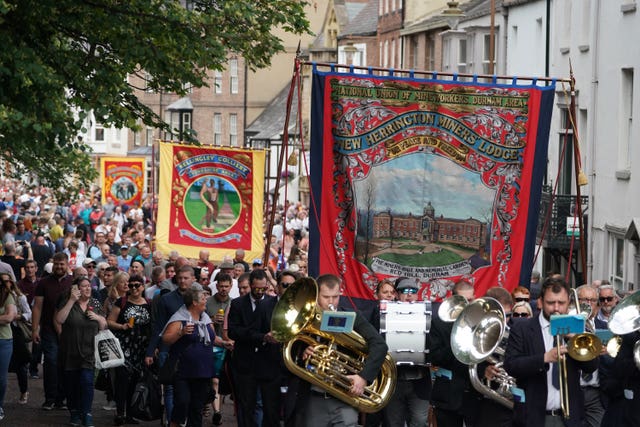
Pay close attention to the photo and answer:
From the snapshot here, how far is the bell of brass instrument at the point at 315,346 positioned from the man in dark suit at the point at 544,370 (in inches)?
57.3

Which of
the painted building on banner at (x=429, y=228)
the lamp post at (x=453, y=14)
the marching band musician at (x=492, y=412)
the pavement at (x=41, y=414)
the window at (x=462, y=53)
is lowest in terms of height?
the pavement at (x=41, y=414)

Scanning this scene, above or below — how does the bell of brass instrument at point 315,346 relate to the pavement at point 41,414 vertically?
above

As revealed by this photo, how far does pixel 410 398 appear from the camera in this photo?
13.6m

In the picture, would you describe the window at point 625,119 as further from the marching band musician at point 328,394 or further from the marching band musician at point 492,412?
the marching band musician at point 328,394

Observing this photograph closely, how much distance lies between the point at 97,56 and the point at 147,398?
11.8ft

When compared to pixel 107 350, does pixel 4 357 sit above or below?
below

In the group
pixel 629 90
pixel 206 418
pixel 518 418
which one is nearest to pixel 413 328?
pixel 518 418

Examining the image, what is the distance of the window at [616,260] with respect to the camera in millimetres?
28734

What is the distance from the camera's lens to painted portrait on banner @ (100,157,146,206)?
3825 centimetres

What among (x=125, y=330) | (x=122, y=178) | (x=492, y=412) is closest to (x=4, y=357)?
(x=125, y=330)

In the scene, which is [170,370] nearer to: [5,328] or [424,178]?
[5,328]

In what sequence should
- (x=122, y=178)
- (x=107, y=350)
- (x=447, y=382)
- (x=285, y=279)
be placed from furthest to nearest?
(x=122, y=178) < (x=107, y=350) < (x=285, y=279) < (x=447, y=382)

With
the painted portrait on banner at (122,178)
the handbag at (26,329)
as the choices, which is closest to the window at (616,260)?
the painted portrait on banner at (122,178)

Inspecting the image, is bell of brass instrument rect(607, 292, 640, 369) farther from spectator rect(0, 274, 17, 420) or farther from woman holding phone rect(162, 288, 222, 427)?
spectator rect(0, 274, 17, 420)
